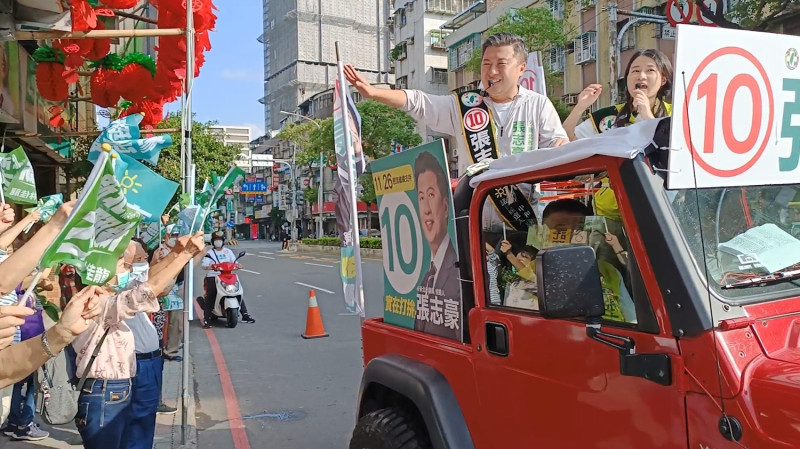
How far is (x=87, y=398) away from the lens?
3.73 metres

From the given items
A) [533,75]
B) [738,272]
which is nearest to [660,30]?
[533,75]

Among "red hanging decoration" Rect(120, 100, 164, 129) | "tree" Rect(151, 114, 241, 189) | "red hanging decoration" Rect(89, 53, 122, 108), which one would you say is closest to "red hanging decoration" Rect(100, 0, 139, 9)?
"red hanging decoration" Rect(89, 53, 122, 108)

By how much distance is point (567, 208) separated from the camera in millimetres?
2729

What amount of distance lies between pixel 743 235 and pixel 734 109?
405mm

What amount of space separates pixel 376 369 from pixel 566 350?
1.28 meters

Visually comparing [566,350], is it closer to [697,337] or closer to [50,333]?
[697,337]

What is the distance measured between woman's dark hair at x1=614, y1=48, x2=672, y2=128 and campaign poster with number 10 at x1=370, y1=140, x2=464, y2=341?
109 centimetres

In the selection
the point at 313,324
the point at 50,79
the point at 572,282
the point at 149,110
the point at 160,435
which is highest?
the point at 50,79

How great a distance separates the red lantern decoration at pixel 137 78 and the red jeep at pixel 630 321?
5.66 meters

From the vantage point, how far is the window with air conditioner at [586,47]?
96.3 ft

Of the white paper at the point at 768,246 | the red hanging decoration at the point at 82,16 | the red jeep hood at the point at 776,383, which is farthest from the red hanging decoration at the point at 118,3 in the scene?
the red jeep hood at the point at 776,383

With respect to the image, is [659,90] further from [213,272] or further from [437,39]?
[437,39]

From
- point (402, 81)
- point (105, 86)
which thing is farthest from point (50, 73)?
point (402, 81)

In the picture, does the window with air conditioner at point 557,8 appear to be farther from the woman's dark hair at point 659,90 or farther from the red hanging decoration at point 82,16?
the woman's dark hair at point 659,90
